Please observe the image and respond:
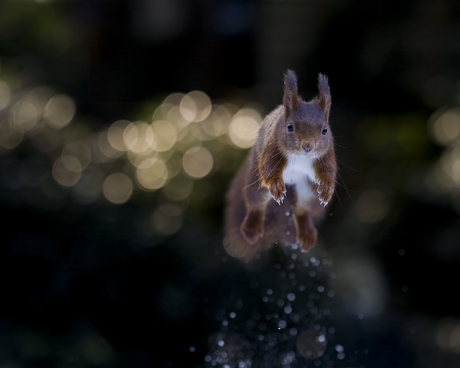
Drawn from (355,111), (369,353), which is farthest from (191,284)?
(355,111)

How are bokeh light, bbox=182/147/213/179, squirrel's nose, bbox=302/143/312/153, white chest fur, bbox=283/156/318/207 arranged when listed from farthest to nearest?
bokeh light, bbox=182/147/213/179, white chest fur, bbox=283/156/318/207, squirrel's nose, bbox=302/143/312/153

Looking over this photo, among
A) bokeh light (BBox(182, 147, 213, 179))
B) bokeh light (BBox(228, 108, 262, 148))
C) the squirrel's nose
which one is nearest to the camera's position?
the squirrel's nose

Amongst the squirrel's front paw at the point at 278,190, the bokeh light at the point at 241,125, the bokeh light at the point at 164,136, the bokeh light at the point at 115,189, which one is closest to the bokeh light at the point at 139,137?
the bokeh light at the point at 164,136

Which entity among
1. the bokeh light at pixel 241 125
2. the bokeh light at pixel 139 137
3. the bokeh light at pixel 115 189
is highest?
the bokeh light at pixel 241 125

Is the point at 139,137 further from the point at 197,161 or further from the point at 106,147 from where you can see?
the point at 197,161

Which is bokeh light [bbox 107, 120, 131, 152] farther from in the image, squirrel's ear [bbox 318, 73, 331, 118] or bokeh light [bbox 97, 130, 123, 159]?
squirrel's ear [bbox 318, 73, 331, 118]

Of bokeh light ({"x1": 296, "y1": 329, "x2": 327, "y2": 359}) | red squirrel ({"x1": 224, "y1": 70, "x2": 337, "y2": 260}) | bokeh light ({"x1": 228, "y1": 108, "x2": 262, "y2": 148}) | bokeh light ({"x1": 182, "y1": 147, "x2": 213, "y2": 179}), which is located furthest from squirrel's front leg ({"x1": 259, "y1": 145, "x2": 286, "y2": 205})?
bokeh light ({"x1": 296, "y1": 329, "x2": 327, "y2": 359})

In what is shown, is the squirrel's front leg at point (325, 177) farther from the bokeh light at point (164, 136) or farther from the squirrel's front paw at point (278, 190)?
the bokeh light at point (164, 136)
